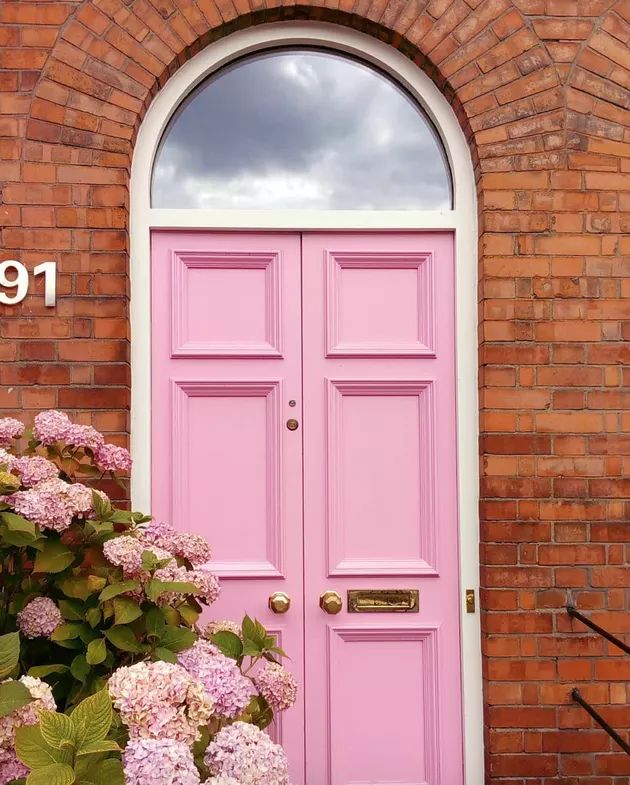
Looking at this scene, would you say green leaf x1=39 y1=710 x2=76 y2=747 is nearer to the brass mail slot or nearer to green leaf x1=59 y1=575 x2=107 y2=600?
green leaf x1=59 y1=575 x2=107 y2=600

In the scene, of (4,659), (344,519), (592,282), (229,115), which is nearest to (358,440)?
(344,519)

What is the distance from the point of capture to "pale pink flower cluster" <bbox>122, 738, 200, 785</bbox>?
1479 millimetres

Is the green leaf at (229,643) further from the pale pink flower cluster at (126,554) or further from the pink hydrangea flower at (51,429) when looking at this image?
the pink hydrangea flower at (51,429)

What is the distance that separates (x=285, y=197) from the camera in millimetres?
3307

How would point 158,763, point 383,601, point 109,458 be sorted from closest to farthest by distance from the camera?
point 158,763
point 109,458
point 383,601

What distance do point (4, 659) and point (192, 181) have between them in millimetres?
2205

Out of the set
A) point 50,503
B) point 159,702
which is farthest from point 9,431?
point 159,702

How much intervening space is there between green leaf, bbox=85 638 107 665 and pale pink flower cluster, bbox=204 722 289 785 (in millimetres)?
508

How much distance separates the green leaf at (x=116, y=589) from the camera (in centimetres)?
207

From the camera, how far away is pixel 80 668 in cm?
217

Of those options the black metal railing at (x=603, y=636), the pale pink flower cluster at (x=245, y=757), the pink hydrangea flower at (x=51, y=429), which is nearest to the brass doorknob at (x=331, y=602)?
the black metal railing at (x=603, y=636)

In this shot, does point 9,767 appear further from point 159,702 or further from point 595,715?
point 595,715

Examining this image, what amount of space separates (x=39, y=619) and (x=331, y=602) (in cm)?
124

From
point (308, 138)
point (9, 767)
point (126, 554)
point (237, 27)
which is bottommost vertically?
point (9, 767)
